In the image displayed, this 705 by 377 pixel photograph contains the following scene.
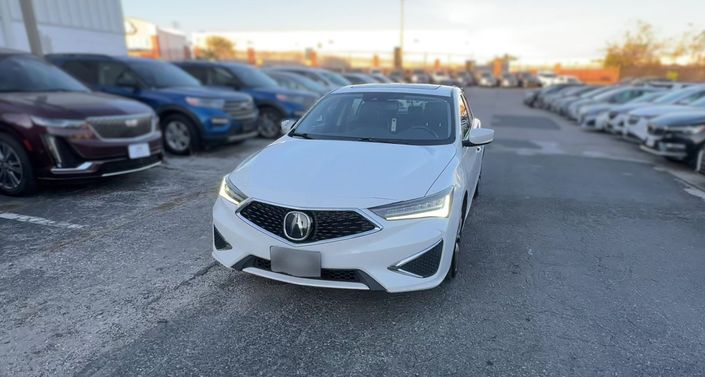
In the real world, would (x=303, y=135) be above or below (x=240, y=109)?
above

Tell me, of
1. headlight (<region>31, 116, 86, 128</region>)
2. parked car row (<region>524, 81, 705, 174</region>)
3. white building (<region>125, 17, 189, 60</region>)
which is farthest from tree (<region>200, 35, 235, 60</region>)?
headlight (<region>31, 116, 86, 128</region>)

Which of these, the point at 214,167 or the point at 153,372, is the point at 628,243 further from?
the point at 214,167

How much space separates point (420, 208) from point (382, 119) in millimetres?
1540

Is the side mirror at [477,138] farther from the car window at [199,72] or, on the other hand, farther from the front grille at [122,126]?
the car window at [199,72]

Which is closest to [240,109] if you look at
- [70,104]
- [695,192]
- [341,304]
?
[70,104]

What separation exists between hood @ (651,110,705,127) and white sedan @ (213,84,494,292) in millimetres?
6782

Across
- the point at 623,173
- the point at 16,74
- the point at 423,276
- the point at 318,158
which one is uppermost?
the point at 16,74

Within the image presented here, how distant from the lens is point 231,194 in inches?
129

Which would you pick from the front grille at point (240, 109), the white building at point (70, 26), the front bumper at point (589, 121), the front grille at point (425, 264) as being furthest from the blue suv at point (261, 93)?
the front bumper at point (589, 121)

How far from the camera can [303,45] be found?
9150 cm

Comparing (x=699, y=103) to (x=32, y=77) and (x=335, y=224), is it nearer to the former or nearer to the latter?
(x=335, y=224)

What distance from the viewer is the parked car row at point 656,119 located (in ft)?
26.8

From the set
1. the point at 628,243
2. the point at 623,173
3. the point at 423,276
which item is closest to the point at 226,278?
the point at 423,276

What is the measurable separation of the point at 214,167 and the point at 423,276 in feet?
18.2
